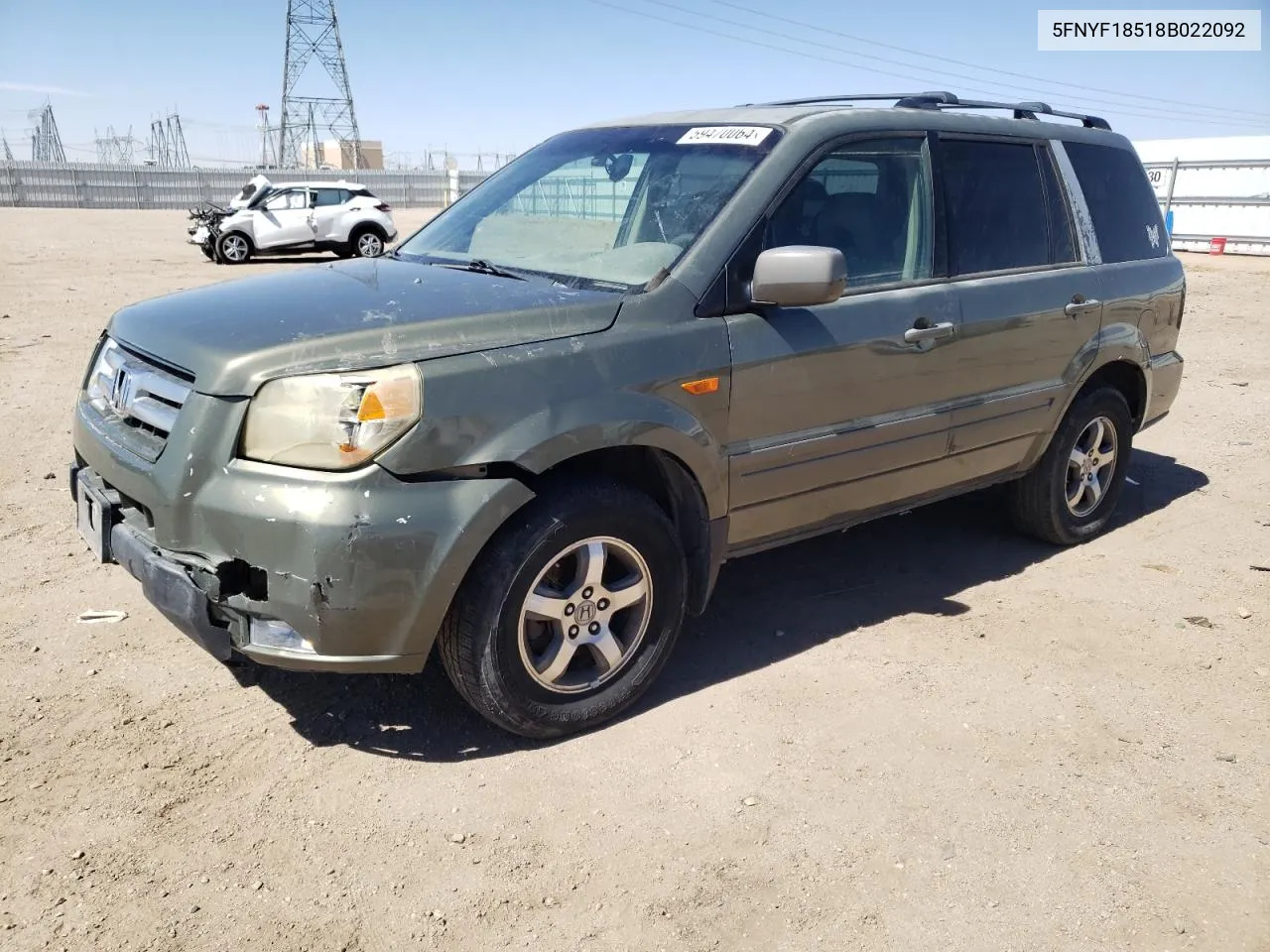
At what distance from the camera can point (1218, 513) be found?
5.82m

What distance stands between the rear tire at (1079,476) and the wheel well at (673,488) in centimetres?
225

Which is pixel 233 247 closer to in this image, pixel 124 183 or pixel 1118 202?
pixel 1118 202

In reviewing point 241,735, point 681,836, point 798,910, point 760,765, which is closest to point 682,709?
point 760,765

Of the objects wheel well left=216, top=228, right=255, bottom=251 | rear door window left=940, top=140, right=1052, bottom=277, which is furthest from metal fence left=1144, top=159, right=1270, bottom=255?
rear door window left=940, top=140, right=1052, bottom=277

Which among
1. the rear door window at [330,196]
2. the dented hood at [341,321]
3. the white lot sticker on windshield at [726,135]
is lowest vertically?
the dented hood at [341,321]

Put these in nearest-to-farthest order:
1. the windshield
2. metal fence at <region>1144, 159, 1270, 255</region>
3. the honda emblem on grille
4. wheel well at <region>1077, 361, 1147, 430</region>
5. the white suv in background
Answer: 1. the honda emblem on grille
2. the windshield
3. wheel well at <region>1077, 361, 1147, 430</region>
4. the white suv in background
5. metal fence at <region>1144, 159, 1270, 255</region>

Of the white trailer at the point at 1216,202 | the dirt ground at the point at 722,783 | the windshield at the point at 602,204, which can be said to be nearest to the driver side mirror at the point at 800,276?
the windshield at the point at 602,204

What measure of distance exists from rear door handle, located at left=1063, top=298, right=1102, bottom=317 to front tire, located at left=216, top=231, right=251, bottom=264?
1846cm

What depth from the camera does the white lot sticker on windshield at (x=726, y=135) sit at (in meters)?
3.73

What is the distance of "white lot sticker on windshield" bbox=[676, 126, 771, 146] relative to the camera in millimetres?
3734

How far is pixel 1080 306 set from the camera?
15.5ft

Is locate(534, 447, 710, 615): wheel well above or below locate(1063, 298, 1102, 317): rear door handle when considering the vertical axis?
below

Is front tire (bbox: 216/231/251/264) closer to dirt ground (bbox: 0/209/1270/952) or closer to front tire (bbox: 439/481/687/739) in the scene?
dirt ground (bbox: 0/209/1270/952)

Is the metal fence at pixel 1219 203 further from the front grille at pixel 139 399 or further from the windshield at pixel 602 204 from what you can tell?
the front grille at pixel 139 399
